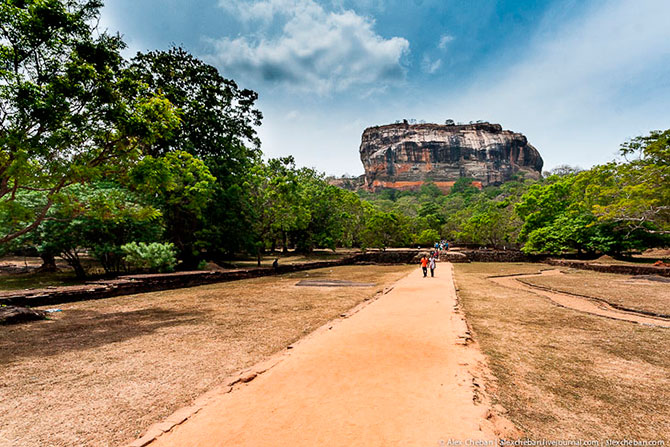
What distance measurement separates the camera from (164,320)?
659 cm

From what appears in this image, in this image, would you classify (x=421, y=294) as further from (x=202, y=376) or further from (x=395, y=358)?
(x=202, y=376)

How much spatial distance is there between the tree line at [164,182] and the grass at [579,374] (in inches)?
338

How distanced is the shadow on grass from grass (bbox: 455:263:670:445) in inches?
242

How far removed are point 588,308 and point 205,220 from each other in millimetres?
17370

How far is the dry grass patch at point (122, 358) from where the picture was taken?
8.79 ft

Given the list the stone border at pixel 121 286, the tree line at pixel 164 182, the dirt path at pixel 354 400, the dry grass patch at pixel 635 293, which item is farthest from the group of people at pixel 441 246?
the dirt path at pixel 354 400

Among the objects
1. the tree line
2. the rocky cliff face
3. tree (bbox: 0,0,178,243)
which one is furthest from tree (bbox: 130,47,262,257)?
the rocky cliff face

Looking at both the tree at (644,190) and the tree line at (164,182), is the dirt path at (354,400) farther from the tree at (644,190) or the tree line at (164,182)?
the tree at (644,190)

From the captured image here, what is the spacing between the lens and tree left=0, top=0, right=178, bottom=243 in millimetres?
5828

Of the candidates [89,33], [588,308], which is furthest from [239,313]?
[588,308]

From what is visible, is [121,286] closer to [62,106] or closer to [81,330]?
[81,330]

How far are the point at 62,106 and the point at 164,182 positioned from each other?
2.50 m

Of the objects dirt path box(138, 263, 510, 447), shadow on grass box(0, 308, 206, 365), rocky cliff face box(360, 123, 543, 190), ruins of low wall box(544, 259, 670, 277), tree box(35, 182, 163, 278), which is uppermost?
rocky cliff face box(360, 123, 543, 190)

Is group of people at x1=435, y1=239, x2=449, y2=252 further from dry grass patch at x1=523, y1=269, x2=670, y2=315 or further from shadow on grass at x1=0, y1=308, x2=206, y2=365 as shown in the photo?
shadow on grass at x1=0, y1=308, x2=206, y2=365
